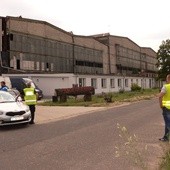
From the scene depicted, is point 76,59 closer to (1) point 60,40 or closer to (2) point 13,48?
(1) point 60,40

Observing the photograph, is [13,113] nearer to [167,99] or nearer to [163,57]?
[167,99]

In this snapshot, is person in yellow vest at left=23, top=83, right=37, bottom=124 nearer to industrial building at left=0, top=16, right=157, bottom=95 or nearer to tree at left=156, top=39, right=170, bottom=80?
industrial building at left=0, top=16, right=157, bottom=95

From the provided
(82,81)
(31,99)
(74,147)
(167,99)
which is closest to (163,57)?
(82,81)

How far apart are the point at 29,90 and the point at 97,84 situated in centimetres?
3619

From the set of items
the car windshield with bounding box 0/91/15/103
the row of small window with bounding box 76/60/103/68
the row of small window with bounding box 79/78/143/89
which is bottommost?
the car windshield with bounding box 0/91/15/103

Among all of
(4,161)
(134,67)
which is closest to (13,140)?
(4,161)

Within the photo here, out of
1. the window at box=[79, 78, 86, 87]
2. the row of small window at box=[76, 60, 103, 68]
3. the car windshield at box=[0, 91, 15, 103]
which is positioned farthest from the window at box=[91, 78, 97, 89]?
the car windshield at box=[0, 91, 15, 103]

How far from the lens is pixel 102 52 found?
73.7 metres

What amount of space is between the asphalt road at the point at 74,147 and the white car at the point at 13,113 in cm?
32

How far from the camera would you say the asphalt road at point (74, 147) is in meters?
8.18

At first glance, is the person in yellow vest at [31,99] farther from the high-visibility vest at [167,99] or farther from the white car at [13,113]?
the high-visibility vest at [167,99]

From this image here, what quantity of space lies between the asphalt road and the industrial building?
1511 cm

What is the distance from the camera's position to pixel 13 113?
Result: 49.2 feet

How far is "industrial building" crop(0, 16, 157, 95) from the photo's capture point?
1799 inches
